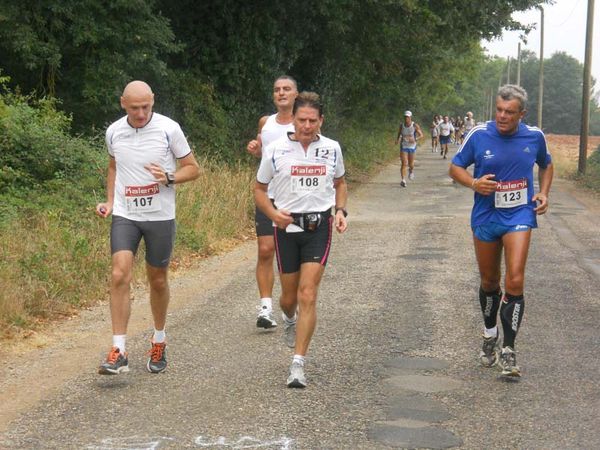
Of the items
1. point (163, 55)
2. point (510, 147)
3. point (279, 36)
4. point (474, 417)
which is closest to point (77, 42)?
point (163, 55)

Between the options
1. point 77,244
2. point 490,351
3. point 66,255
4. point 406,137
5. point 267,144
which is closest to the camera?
point 490,351

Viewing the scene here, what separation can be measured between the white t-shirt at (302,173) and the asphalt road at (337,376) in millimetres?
1202

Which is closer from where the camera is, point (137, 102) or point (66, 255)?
point (137, 102)

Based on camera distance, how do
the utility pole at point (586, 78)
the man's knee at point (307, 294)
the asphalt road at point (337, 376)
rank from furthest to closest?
the utility pole at point (586, 78) < the man's knee at point (307, 294) < the asphalt road at point (337, 376)

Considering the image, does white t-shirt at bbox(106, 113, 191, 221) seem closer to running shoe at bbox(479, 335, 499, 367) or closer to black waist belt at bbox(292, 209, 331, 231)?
black waist belt at bbox(292, 209, 331, 231)

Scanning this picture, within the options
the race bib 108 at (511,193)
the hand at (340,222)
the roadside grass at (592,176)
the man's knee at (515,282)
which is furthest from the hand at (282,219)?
the roadside grass at (592,176)

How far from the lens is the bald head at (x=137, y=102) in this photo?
682cm

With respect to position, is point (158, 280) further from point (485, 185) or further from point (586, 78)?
point (586, 78)

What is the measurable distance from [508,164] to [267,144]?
211 cm

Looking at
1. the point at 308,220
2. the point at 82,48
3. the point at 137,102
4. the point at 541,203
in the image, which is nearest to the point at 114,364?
the point at 308,220

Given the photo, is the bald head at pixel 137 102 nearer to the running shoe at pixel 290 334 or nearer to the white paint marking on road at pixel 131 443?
the running shoe at pixel 290 334

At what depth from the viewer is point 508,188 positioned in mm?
7047

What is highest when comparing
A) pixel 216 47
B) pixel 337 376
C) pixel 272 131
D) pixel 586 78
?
pixel 216 47

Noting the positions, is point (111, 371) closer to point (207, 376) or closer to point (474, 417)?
point (207, 376)
